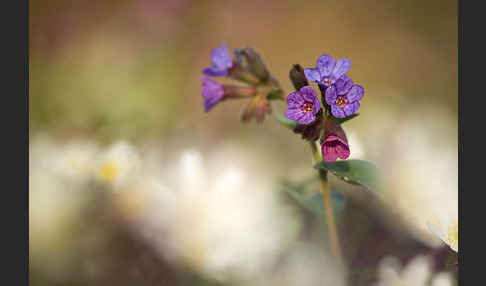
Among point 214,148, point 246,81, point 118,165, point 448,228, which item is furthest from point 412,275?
point 118,165

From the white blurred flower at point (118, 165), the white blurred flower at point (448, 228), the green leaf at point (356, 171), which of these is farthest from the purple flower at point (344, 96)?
the white blurred flower at point (118, 165)

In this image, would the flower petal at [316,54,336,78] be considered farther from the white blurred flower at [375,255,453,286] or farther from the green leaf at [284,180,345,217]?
the white blurred flower at [375,255,453,286]

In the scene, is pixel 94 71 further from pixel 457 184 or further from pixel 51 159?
pixel 457 184

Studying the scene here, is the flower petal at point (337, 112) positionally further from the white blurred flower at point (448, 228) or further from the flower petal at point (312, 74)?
the white blurred flower at point (448, 228)

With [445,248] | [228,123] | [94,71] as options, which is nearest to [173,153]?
[228,123]

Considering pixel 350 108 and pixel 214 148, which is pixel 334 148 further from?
pixel 214 148

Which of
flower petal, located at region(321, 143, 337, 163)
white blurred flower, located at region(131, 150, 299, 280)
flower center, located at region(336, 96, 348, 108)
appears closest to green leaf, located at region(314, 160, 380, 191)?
flower petal, located at region(321, 143, 337, 163)
